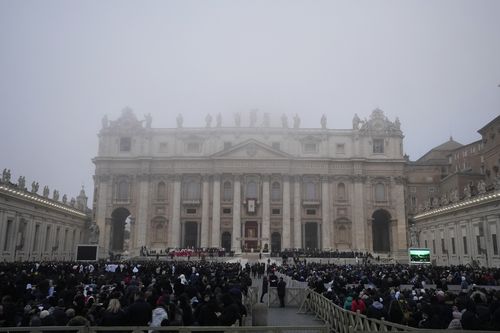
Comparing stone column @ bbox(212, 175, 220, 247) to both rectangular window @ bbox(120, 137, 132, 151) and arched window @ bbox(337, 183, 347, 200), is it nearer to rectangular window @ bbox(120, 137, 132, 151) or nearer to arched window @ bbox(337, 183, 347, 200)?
rectangular window @ bbox(120, 137, 132, 151)

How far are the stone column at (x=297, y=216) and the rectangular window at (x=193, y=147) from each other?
55.5ft

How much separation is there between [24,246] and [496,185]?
2011 inches

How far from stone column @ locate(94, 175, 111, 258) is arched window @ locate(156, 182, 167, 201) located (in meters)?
8.03

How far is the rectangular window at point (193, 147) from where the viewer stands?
239 feet

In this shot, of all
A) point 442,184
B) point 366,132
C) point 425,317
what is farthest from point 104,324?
point 442,184

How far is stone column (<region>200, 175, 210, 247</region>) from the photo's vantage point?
6825 cm

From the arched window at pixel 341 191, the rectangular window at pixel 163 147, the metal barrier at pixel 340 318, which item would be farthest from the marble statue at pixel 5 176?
the arched window at pixel 341 191

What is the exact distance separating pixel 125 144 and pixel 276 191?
26.7 metres

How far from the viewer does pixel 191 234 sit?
71500 mm

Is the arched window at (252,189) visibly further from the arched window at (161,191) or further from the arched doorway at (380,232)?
the arched doorway at (380,232)

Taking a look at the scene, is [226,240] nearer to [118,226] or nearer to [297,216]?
[297,216]

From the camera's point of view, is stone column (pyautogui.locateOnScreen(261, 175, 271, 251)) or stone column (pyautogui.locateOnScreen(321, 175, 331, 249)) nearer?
stone column (pyautogui.locateOnScreen(261, 175, 271, 251))

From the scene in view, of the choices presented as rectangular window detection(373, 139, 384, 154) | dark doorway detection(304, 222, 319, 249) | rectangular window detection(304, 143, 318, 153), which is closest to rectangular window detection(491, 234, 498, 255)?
dark doorway detection(304, 222, 319, 249)

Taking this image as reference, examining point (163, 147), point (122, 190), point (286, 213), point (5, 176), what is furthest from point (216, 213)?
point (5, 176)
